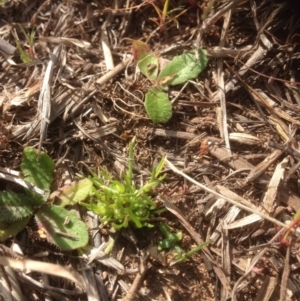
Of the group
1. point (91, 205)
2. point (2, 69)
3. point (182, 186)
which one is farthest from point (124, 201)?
point (2, 69)

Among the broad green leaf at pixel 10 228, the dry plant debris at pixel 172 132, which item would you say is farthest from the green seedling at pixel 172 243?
the broad green leaf at pixel 10 228

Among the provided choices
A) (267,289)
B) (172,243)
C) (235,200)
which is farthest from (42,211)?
(267,289)

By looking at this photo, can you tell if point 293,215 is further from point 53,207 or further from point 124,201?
point 53,207

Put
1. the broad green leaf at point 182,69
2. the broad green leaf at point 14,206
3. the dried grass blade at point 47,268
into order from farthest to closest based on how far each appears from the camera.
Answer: the broad green leaf at point 182,69, the broad green leaf at point 14,206, the dried grass blade at point 47,268

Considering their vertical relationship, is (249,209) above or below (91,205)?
below

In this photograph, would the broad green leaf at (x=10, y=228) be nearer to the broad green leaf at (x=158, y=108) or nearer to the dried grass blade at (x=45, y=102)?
the dried grass blade at (x=45, y=102)

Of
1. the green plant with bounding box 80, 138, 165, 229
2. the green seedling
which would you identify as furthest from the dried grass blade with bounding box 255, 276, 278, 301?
the green plant with bounding box 80, 138, 165, 229
